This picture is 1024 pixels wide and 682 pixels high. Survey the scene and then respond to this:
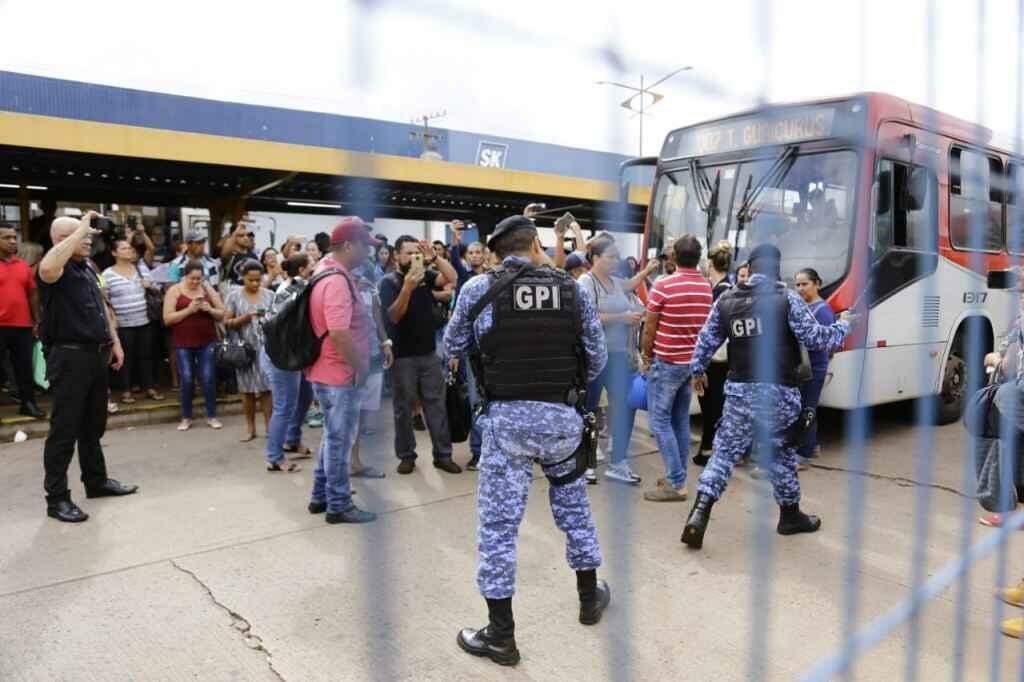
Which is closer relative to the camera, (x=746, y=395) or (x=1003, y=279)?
(x=1003, y=279)

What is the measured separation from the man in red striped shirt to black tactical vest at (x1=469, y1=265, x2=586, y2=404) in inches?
79.0

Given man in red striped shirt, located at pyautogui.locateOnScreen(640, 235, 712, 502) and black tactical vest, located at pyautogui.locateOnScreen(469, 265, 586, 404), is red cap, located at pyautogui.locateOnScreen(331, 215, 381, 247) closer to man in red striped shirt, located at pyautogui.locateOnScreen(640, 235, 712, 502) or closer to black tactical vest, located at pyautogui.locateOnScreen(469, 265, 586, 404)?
black tactical vest, located at pyautogui.locateOnScreen(469, 265, 586, 404)

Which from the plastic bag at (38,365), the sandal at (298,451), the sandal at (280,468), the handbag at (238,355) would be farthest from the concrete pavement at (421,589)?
the plastic bag at (38,365)

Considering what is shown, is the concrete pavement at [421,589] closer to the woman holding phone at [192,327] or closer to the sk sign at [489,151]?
the sk sign at [489,151]

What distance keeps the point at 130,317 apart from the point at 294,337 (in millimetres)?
3684

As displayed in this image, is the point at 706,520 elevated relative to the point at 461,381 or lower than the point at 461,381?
lower

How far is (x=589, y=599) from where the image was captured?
123 inches

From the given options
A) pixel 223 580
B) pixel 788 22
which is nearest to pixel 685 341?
pixel 223 580

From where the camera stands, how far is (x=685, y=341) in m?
4.76

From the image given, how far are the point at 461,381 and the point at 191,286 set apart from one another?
9.62 feet

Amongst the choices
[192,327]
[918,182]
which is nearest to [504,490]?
[918,182]

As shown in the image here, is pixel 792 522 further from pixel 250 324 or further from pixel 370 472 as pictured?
pixel 250 324

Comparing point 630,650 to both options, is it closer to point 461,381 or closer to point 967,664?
point 967,664

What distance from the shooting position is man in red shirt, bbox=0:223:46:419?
20.9ft
